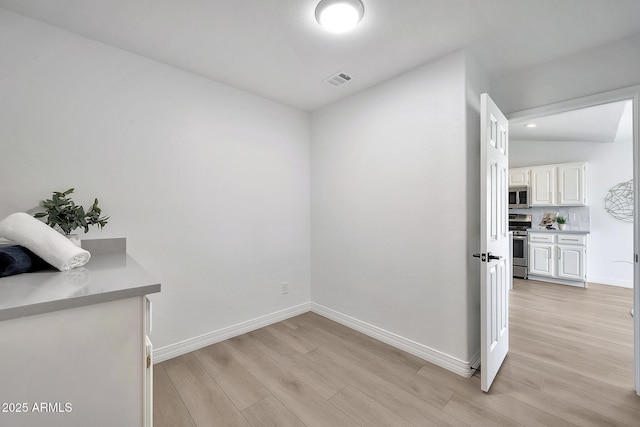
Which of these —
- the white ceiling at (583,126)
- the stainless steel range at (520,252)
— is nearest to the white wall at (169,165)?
the white ceiling at (583,126)

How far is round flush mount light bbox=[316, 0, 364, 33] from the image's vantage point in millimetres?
1557

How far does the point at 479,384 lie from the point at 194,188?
271 cm

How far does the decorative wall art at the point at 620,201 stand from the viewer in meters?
4.42

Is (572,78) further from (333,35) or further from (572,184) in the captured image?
→ (572,184)

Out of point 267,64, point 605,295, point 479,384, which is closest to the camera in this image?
point 479,384

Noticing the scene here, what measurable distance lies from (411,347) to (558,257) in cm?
412

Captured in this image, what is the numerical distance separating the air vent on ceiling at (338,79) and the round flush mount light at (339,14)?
65 centimetres

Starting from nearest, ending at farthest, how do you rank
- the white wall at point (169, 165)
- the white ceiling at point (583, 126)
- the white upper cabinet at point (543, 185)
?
the white wall at point (169, 165) < the white ceiling at point (583, 126) < the white upper cabinet at point (543, 185)

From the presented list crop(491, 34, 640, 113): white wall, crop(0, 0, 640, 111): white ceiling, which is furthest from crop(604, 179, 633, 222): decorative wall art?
crop(0, 0, 640, 111): white ceiling

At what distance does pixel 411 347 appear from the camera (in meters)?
2.34

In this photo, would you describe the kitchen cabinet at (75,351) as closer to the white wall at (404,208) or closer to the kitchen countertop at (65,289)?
the kitchen countertop at (65,289)

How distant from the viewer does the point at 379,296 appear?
2.61 metres

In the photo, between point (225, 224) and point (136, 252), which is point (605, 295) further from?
point (136, 252)

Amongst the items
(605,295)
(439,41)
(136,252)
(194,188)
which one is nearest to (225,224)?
(194,188)
